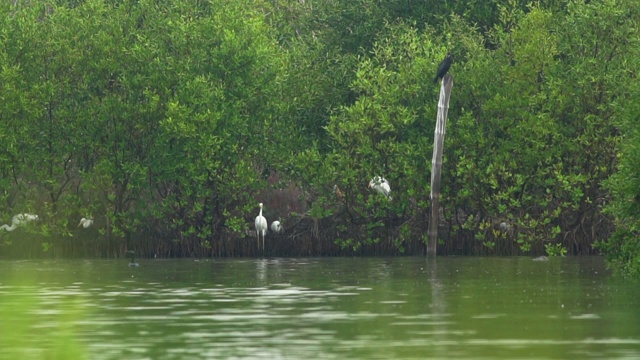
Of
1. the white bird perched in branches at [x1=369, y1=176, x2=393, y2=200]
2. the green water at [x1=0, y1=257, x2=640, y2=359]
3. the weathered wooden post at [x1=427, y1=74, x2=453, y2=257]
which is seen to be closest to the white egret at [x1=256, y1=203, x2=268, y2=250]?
the white bird perched in branches at [x1=369, y1=176, x2=393, y2=200]

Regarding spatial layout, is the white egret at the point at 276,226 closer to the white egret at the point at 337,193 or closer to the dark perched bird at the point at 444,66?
the white egret at the point at 337,193

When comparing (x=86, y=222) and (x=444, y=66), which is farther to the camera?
(x=86, y=222)

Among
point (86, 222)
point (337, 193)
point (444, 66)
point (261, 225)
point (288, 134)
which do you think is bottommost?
point (261, 225)

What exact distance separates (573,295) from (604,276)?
21.5 feet

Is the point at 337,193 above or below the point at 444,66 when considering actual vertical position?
below

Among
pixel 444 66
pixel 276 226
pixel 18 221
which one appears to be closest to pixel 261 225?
pixel 276 226

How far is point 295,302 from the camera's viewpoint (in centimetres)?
2638

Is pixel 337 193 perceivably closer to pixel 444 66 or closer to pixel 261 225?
pixel 261 225

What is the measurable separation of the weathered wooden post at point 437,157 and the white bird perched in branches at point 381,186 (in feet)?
8.56

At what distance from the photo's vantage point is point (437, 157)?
146 feet

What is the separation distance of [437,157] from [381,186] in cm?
314

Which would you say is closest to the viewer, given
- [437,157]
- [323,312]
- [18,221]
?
[323,312]

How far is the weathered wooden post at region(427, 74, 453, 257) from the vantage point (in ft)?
146

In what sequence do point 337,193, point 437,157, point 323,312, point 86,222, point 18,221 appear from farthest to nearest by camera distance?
1. point 337,193
2. point 86,222
3. point 18,221
4. point 437,157
5. point 323,312
